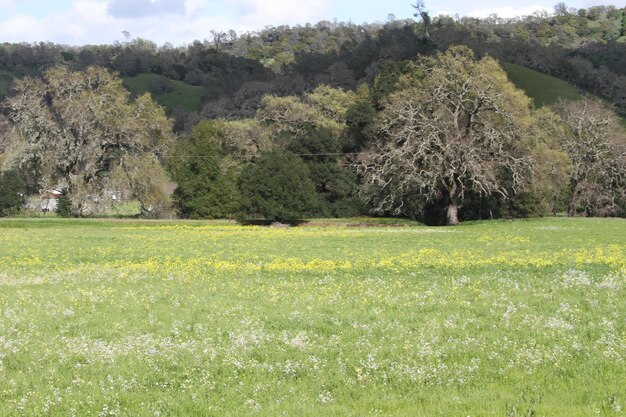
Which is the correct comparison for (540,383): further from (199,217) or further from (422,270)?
(199,217)

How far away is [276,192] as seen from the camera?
64188 mm

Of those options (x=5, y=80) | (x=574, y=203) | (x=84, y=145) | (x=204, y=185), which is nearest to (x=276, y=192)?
(x=204, y=185)

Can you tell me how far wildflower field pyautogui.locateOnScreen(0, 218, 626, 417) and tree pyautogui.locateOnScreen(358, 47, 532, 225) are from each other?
100 feet

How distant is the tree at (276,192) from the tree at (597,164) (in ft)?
104

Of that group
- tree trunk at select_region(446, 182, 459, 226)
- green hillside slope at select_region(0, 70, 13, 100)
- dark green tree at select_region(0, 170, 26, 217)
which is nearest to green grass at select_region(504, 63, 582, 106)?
tree trunk at select_region(446, 182, 459, 226)

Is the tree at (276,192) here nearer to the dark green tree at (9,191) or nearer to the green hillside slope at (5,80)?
the dark green tree at (9,191)

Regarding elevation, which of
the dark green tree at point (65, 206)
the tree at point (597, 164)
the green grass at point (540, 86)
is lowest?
the dark green tree at point (65, 206)

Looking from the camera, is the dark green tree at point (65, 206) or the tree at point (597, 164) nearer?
the tree at point (597, 164)

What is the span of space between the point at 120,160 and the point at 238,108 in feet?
190

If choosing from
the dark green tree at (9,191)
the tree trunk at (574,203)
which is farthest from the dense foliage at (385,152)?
the dark green tree at (9,191)

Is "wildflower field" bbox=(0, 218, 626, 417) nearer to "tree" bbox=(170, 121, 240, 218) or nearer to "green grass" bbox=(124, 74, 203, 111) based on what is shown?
"tree" bbox=(170, 121, 240, 218)

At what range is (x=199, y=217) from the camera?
74000 mm

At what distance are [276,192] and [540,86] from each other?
313 feet

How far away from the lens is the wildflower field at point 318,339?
9039mm
